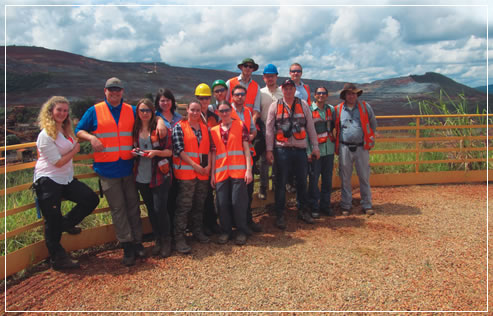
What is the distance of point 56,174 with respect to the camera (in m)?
3.47

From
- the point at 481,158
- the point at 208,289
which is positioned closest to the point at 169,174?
the point at 208,289

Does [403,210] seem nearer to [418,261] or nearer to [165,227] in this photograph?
[418,261]

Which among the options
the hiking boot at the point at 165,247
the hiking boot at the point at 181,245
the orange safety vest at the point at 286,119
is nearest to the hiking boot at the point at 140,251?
the hiking boot at the point at 165,247

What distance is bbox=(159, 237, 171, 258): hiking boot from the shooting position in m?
3.91

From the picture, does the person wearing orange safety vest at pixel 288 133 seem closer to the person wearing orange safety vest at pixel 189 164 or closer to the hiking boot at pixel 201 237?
the person wearing orange safety vest at pixel 189 164

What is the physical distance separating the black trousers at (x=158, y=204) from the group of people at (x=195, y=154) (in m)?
0.01

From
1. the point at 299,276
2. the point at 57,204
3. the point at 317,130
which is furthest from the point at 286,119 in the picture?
the point at 57,204

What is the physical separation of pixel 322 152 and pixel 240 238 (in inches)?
72.2

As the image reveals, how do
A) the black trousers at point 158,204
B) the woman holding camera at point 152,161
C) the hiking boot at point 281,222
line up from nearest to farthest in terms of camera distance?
the woman holding camera at point 152,161, the black trousers at point 158,204, the hiking boot at point 281,222

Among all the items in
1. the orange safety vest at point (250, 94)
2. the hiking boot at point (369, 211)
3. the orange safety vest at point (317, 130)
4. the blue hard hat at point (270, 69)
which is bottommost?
the hiking boot at point (369, 211)

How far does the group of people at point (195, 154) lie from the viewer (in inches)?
A: 142

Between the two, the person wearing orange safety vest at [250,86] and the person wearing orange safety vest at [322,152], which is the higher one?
the person wearing orange safety vest at [250,86]

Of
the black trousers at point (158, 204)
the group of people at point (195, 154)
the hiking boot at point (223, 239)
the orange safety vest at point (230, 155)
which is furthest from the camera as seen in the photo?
the hiking boot at point (223, 239)

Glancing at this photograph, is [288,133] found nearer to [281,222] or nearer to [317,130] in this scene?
[317,130]
